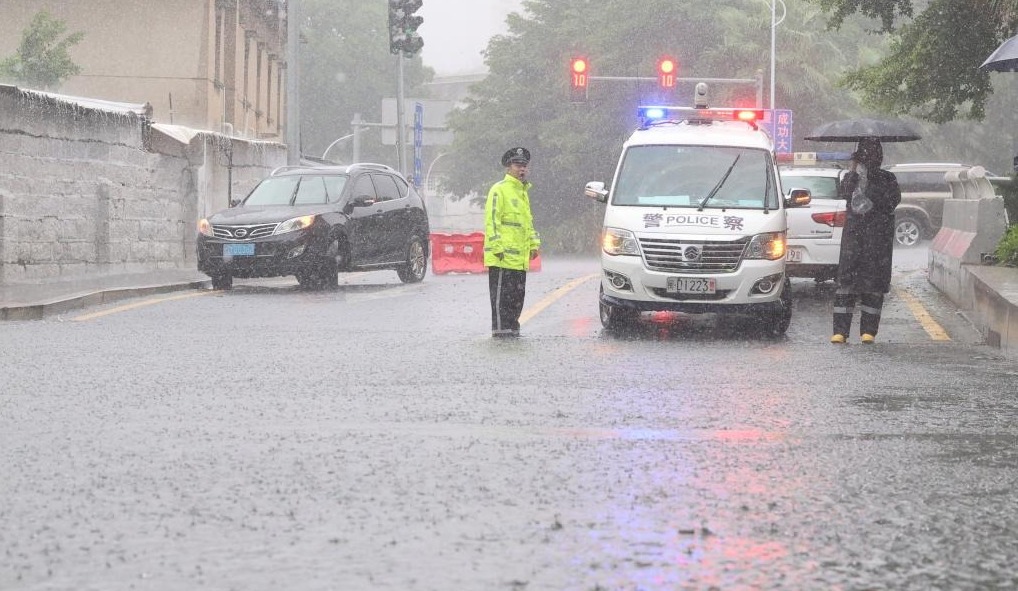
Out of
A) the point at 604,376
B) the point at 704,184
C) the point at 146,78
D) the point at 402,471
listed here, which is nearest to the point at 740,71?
the point at 146,78

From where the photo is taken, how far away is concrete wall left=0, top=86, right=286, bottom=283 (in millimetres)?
19469

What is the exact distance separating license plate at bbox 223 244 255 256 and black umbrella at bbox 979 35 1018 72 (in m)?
8.95

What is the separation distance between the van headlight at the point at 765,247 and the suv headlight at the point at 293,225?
7.97m

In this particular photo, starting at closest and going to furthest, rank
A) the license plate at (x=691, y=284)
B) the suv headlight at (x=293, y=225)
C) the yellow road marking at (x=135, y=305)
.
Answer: the license plate at (x=691, y=284), the yellow road marking at (x=135, y=305), the suv headlight at (x=293, y=225)

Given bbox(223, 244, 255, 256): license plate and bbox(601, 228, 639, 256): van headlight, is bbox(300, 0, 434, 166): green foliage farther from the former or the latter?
bbox(601, 228, 639, 256): van headlight

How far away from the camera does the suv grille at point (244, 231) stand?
2036 centimetres

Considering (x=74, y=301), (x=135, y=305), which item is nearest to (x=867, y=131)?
(x=135, y=305)

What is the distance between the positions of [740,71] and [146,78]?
86.5 feet

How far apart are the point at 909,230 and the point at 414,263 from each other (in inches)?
733

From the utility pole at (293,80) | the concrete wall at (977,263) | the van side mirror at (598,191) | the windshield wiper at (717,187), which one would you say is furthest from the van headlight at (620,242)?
the utility pole at (293,80)

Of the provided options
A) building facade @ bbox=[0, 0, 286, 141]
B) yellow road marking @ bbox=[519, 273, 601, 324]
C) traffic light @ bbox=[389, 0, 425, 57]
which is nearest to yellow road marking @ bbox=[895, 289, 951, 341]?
yellow road marking @ bbox=[519, 273, 601, 324]

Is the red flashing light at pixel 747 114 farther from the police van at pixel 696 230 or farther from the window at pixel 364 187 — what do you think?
the window at pixel 364 187

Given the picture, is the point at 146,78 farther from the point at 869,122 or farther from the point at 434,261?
the point at 869,122

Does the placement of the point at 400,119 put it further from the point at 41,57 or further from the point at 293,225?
the point at 293,225
